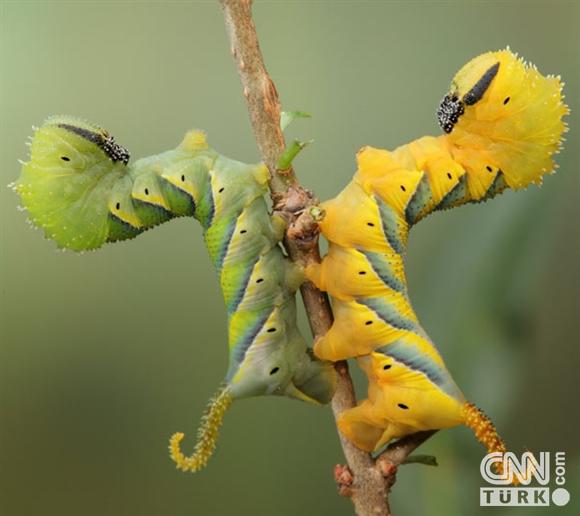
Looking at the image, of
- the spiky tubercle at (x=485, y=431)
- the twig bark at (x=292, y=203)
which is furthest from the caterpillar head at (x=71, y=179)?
the spiky tubercle at (x=485, y=431)

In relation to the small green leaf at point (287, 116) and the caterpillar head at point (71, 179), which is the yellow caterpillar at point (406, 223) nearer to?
the small green leaf at point (287, 116)

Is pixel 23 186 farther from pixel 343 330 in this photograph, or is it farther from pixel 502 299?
pixel 502 299

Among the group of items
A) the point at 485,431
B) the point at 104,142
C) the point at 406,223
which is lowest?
the point at 485,431

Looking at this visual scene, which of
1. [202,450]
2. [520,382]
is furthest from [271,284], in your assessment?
[520,382]

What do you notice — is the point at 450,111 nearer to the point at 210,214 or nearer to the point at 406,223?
the point at 406,223

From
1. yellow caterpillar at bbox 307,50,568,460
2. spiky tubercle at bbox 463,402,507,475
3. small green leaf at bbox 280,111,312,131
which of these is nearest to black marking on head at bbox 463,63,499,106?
yellow caterpillar at bbox 307,50,568,460

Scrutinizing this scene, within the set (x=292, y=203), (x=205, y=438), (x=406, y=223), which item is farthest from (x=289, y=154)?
(x=205, y=438)

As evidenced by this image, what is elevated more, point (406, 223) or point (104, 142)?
point (104, 142)

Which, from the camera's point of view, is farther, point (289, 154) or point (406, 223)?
point (406, 223)
